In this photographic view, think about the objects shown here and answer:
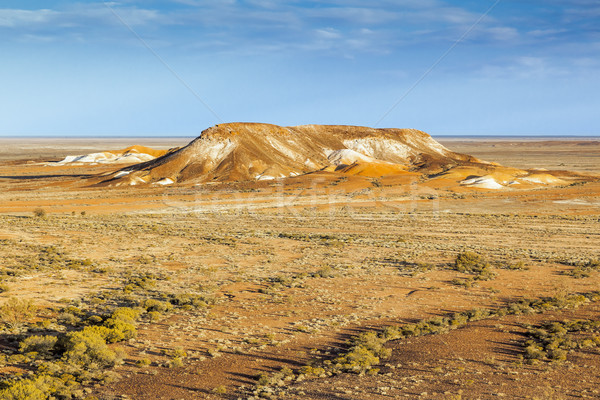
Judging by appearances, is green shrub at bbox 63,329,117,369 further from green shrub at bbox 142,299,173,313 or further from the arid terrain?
green shrub at bbox 142,299,173,313

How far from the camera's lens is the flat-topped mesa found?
81562mm

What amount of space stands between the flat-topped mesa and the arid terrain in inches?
1143

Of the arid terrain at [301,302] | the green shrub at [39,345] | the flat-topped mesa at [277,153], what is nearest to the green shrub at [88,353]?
the arid terrain at [301,302]

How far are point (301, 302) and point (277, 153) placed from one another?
2925 inches

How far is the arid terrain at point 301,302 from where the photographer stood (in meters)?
13.0

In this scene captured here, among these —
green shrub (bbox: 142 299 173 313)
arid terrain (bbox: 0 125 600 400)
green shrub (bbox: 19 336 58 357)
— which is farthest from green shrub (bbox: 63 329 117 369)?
green shrub (bbox: 142 299 173 313)

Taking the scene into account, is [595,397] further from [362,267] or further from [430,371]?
[362,267]

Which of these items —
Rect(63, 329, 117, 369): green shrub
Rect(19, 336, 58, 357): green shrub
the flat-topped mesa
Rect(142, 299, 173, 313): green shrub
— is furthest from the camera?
the flat-topped mesa

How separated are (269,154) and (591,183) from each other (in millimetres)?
51000

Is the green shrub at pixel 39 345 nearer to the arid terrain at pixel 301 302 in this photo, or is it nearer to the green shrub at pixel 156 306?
the arid terrain at pixel 301 302

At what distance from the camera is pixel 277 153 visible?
9319 centimetres

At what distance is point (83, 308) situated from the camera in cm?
1880

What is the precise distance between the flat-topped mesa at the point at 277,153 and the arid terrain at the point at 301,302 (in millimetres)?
29043

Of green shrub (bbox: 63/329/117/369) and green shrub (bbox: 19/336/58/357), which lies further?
green shrub (bbox: 19/336/58/357)
